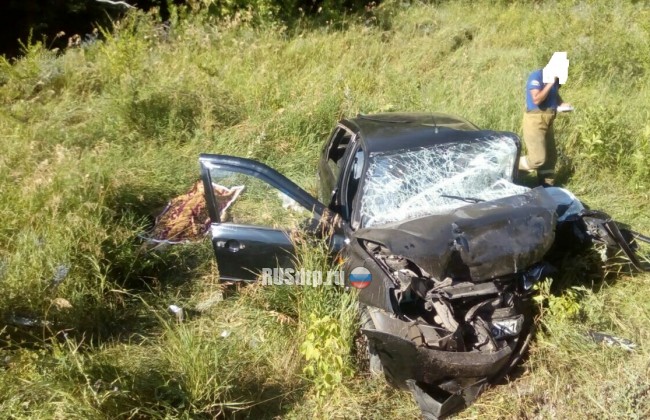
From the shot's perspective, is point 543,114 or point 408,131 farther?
point 543,114

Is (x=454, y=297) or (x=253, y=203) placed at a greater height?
(x=253, y=203)

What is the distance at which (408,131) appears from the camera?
4.04 meters

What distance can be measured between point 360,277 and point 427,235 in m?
0.49

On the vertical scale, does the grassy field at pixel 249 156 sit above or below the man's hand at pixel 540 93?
below

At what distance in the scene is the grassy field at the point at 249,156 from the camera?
2.92 metres

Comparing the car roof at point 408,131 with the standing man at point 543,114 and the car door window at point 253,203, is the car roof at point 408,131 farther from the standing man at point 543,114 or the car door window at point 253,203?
the standing man at point 543,114

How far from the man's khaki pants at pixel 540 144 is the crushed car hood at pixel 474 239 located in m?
2.11

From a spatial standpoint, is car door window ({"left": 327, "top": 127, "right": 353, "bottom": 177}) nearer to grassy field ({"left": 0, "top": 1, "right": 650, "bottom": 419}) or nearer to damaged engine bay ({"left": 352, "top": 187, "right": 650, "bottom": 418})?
grassy field ({"left": 0, "top": 1, "right": 650, "bottom": 419})

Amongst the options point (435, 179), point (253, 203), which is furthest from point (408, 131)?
point (253, 203)

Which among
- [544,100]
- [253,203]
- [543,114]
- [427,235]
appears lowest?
[253,203]

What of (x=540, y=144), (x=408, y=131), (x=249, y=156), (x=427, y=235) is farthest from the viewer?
(x=249, y=156)

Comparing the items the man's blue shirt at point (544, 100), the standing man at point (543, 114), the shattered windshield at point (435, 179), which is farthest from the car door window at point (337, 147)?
the man's blue shirt at point (544, 100)

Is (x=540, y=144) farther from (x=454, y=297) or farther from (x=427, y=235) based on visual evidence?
(x=454, y=297)

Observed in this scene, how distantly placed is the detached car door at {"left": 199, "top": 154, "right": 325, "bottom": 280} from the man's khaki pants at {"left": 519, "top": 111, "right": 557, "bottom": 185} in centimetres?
283
